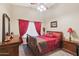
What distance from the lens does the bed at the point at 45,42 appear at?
162cm

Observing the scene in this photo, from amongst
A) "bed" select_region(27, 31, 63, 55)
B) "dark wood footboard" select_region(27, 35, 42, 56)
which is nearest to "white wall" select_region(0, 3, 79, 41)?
"bed" select_region(27, 31, 63, 55)

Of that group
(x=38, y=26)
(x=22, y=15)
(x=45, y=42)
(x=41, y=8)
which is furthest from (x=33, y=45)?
(x=41, y=8)

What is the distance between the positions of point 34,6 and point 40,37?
0.52 m

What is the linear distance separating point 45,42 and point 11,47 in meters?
0.54

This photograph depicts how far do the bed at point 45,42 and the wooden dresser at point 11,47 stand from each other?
0.19 meters

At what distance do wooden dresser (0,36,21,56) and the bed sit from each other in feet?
0.63

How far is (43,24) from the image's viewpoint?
5.43 feet

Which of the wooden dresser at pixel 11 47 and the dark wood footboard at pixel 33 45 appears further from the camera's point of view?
the dark wood footboard at pixel 33 45

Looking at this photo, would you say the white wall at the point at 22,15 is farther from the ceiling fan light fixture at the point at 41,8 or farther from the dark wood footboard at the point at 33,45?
the dark wood footboard at the point at 33,45

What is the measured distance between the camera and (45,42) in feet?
5.41

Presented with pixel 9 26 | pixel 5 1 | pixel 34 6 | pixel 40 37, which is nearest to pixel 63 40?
pixel 40 37

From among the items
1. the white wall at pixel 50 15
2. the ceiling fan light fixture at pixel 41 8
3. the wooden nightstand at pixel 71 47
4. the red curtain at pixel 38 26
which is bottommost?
the wooden nightstand at pixel 71 47

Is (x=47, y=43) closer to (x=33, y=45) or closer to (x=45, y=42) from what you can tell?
(x=45, y=42)

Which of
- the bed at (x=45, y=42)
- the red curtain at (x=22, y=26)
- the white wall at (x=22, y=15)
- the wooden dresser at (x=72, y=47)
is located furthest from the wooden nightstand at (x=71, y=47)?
the red curtain at (x=22, y=26)
